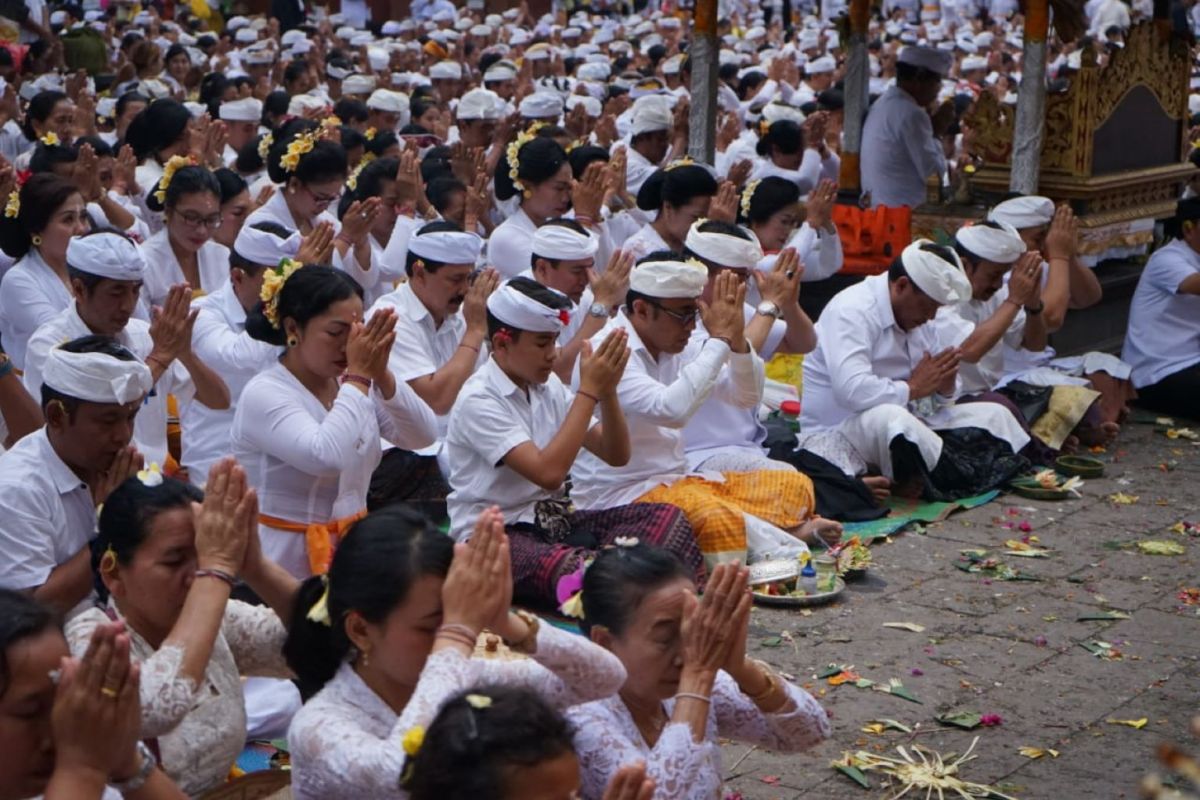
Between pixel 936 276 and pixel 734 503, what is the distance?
129cm

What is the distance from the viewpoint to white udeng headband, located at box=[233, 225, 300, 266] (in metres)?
6.22

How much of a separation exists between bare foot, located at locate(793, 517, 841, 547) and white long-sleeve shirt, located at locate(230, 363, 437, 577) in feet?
6.16

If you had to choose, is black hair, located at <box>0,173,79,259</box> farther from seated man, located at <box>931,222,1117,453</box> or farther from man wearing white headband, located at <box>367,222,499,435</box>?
seated man, located at <box>931,222,1117,453</box>

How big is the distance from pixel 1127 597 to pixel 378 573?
3.62 m

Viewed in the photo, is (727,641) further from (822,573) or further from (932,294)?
(932,294)

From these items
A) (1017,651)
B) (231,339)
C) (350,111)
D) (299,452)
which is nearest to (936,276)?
(1017,651)

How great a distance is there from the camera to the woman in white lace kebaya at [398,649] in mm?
2818

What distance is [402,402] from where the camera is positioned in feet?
17.3

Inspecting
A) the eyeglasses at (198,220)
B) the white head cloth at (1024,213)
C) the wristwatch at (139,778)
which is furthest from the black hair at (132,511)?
the white head cloth at (1024,213)

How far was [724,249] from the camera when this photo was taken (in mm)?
6555

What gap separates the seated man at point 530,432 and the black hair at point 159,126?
432cm

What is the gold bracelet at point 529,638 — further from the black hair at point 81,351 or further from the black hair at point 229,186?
the black hair at point 229,186

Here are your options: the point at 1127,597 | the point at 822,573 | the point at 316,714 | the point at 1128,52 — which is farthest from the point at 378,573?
the point at 1128,52

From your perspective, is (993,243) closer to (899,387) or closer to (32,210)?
(899,387)
